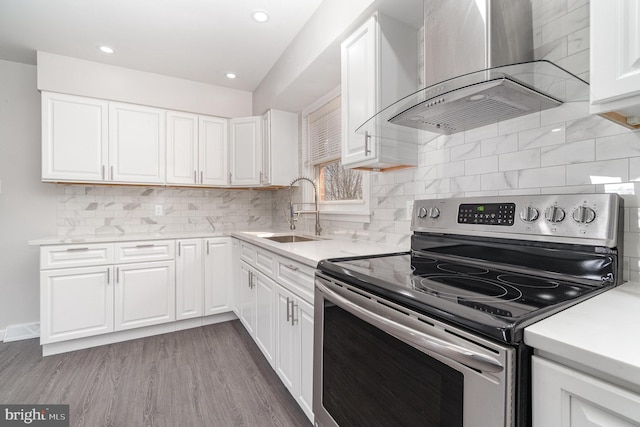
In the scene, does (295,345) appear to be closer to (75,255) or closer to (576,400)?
(576,400)

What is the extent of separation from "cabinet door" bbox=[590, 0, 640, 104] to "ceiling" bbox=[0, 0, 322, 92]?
5.80ft

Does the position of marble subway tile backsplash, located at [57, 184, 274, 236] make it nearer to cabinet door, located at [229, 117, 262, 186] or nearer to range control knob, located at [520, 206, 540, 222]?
cabinet door, located at [229, 117, 262, 186]

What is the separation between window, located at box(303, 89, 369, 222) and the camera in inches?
89.3

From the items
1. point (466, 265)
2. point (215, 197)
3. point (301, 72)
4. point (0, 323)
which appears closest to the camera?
point (466, 265)

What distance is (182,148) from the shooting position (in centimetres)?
315

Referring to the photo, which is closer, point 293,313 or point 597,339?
point 597,339

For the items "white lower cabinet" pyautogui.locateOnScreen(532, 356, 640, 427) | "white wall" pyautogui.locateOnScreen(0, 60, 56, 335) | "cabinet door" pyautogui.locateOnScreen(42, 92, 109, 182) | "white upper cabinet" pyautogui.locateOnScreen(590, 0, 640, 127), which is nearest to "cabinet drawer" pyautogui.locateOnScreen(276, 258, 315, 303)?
"white lower cabinet" pyautogui.locateOnScreen(532, 356, 640, 427)

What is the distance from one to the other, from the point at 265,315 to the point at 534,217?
5.59ft

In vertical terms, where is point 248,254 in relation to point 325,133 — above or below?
below

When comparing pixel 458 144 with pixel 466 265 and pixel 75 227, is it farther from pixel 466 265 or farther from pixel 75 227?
pixel 75 227

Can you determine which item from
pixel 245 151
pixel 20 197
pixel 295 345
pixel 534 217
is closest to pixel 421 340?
pixel 534 217

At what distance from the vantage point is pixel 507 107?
1108 millimetres

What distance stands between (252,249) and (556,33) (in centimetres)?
218

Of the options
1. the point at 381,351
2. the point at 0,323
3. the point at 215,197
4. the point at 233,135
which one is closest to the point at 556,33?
the point at 381,351
